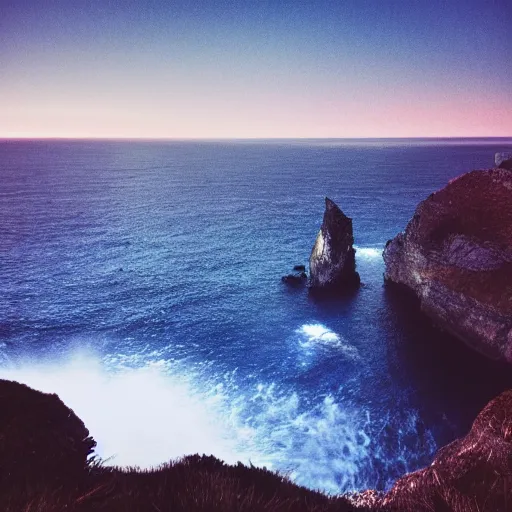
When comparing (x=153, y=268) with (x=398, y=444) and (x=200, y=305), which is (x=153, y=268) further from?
(x=398, y=444)

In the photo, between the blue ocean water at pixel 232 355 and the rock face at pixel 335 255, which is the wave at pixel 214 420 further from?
the rock face at pixel 335 255

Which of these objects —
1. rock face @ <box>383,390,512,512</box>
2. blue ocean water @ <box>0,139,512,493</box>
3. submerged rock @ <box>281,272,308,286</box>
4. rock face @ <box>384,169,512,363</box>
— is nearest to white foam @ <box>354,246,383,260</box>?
blue ocean water @ <box>0,139,512,493</box>

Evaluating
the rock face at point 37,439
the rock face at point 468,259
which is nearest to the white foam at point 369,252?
the rock face at point 468,259

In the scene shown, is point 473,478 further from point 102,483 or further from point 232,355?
point 232,355

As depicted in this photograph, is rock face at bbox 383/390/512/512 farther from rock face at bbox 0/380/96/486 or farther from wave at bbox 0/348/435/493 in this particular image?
wave at bbox 0/348/435/493

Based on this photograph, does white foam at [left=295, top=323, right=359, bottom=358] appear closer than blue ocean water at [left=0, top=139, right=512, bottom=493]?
No

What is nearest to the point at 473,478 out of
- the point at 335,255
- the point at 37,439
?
the point at 37,439

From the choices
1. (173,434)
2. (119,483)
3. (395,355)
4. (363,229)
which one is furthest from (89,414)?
(363,229)
